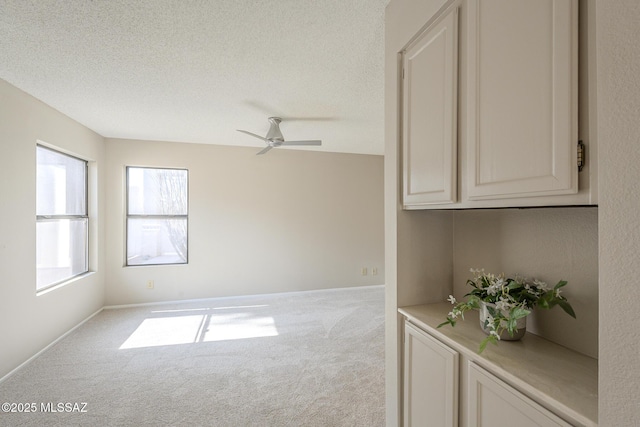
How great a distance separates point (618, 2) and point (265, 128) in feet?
11.5

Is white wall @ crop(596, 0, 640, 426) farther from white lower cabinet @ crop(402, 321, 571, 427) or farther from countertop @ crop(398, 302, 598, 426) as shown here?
white lower cabinet @ crop(402, 321, 571, 427)

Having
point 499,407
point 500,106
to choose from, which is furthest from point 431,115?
point 499,407

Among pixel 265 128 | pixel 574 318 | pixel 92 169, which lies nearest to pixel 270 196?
pixel 265 128

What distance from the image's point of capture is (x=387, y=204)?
5.45 feet

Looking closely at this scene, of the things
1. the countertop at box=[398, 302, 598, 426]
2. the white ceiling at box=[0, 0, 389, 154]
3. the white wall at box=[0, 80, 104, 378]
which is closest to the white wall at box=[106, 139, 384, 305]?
the white wall at box=[0, 80, 104, 378]

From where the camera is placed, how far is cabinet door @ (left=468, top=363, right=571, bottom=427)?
85 cm

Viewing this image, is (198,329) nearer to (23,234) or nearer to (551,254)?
(23,234)

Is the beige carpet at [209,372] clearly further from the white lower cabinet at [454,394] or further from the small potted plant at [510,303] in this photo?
the small potted plant at [510,303]

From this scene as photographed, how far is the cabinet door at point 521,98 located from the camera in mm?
759

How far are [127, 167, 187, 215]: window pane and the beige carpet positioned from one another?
152cm

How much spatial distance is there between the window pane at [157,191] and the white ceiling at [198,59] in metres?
1.06

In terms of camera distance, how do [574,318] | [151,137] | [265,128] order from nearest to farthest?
[574,318], [265,128], [151,137]

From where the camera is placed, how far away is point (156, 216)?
4391mm

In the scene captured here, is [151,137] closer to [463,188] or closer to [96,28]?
[96,28]
